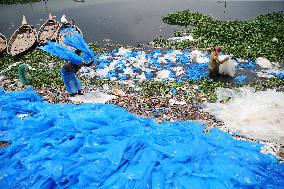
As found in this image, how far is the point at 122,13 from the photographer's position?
18734mm

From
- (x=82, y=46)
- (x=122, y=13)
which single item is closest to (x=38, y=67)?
(x=82, y=46)

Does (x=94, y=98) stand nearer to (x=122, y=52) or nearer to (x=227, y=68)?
(x=122, y=52)

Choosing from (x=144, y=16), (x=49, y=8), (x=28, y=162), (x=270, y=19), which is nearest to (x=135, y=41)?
(x=144, y=16)

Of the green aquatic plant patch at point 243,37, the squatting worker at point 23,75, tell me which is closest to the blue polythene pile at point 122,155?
the squatting worker at point 23,75

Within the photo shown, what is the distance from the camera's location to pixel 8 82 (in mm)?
10328

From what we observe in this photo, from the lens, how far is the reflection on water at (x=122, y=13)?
49.9ft

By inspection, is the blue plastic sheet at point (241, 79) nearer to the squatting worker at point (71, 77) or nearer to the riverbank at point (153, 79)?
the riverbank at point (153, 79)

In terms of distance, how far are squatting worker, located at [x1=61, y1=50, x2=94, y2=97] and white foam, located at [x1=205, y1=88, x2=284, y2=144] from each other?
12.4 ft

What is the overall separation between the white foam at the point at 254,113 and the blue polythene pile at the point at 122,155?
0.63 metres

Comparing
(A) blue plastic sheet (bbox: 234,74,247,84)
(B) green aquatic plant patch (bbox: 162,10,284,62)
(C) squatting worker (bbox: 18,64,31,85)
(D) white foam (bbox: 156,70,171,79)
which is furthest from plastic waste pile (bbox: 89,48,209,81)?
(C) squatting worker (bbox: 18,64,31,85)

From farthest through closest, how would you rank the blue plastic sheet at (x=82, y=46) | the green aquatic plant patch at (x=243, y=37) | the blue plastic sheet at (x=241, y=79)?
the green aquatic plant patch at (x=243, y=37), the blue plastic sheet at (x=241, y=79), the blue plastic sheet at (x=82, y=46)

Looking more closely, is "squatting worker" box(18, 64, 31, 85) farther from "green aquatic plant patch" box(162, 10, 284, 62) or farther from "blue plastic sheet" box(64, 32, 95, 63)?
"green aquatic plant patch" box(162, 10, 284, 62)

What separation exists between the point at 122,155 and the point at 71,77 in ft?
12.7

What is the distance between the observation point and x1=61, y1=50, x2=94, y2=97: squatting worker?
28.8 feet
